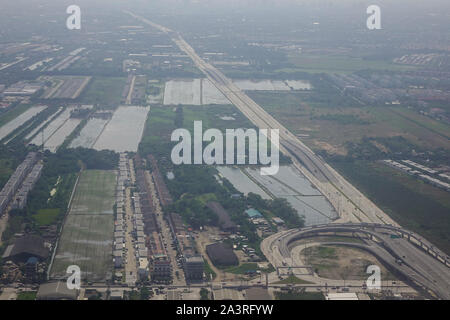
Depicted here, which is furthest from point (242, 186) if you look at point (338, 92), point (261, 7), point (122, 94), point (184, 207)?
point (261, 7)

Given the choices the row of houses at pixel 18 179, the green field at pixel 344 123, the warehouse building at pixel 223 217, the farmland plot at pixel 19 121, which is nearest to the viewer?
the warehouse building at pixel 223 217

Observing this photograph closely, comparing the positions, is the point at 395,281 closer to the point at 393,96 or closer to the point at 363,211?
the point at 363,211

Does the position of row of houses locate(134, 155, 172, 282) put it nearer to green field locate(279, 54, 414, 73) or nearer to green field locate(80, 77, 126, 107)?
green field locate(80, 77, 126, 107)

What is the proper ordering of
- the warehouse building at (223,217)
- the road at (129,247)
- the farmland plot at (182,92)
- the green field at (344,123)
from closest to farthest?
the road at (129,247)
the warehouse building at (223,217)
the green field at (344,123)
the farmland plot at (182,92)

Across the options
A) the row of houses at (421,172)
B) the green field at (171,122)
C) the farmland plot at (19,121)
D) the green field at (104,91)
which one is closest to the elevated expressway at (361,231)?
the row of houses at (421,172)

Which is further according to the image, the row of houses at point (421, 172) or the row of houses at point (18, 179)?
the row of houses at point (421, 172)

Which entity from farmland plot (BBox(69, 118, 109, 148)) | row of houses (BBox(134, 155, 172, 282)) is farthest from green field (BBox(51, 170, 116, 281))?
farmland plot (BBox(69, 118, 109, 148))

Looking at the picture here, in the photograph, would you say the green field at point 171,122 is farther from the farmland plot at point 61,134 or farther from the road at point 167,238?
the road at point 167,238
